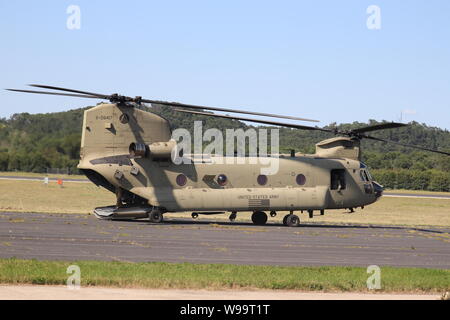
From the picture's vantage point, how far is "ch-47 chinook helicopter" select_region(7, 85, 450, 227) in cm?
3112

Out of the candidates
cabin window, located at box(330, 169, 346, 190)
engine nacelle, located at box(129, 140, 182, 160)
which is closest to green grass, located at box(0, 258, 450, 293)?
engine nacelle, located at box(129, 140, 182, 160)

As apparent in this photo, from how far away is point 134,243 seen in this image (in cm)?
2317

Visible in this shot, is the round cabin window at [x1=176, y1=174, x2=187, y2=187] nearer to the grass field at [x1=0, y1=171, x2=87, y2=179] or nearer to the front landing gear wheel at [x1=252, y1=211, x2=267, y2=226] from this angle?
the front landing gear wheel at [x1=252, y1=211, x2=267, y2=226]

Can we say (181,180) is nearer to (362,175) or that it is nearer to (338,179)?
(338,179)

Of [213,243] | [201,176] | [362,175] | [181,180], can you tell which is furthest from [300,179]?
[213,243]

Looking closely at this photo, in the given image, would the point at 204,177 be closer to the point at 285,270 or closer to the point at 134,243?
the point at 134,243

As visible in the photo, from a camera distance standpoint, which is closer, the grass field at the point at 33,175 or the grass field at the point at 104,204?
the grass field at the point at 104,204

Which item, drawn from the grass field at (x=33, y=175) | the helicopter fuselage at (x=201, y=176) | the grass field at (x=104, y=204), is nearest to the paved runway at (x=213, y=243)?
the helicopter fuselage at (x=201, y=176)

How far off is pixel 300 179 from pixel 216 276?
17.5 meters

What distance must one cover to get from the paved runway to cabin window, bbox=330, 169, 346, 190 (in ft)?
→ 7.95

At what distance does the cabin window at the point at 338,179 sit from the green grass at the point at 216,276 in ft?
50.3

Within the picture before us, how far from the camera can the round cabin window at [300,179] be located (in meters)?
33.7

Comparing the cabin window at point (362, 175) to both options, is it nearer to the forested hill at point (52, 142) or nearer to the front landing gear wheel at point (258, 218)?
the forested hill at point (52, 142)
